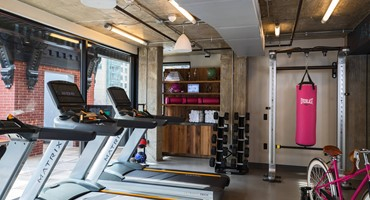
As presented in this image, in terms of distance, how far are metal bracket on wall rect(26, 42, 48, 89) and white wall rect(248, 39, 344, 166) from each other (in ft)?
14.5

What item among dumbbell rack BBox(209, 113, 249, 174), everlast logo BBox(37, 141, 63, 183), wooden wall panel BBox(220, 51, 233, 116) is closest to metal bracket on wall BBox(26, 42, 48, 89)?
everlast logo BBox(37, 141, 63, 183)

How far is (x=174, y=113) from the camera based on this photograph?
8117 mm

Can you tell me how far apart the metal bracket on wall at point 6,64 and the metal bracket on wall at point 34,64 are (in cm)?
41

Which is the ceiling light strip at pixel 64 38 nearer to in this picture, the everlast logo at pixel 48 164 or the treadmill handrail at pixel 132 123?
the treadmill handrail at pixel 132 123

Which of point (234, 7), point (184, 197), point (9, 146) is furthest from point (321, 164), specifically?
point (9, 146)

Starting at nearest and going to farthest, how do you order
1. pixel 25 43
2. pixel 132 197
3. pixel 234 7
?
pixel 234 7 < pixel 132 197 < pixel 25 43

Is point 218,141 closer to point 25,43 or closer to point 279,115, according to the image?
point 279,115

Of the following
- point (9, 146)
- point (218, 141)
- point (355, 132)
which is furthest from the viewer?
point (218, 141)

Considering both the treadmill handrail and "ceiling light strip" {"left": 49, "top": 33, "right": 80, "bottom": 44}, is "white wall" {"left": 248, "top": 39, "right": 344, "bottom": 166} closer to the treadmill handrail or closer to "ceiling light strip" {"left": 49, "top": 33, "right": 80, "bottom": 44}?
the treadmill handrail

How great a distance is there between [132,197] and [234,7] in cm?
280

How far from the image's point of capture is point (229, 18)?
359cm

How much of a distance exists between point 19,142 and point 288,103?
543cm

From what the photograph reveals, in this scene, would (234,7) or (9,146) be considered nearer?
(9,146)

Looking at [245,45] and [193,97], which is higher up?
[245,45]
